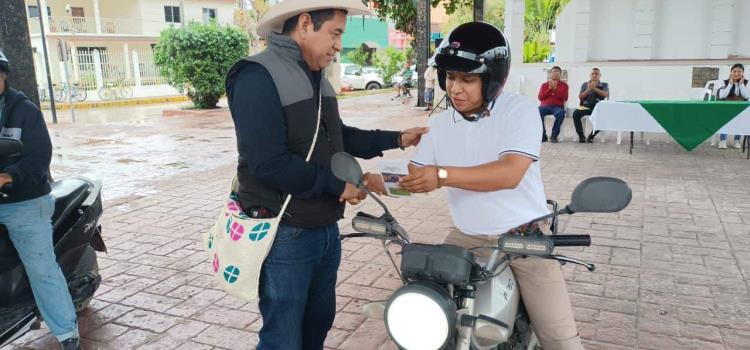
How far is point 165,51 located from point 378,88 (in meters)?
14.8

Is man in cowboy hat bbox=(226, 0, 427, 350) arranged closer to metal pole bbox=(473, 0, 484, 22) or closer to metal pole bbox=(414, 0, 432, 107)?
metal pole bbox=(473, 0, 484, 22)

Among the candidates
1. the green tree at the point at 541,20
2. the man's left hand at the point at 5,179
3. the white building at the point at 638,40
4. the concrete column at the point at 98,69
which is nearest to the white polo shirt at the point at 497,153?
the man's left hand at the point at 5,179

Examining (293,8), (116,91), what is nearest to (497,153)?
(293,8)


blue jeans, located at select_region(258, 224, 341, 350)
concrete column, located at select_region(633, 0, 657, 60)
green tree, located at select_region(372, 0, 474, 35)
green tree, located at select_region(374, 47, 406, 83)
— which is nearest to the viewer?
blue jeans, located at select_region(258, 224, 341, 350)

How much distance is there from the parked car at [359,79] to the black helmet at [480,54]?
30.4 meters

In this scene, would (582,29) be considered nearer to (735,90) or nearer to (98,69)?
(735,90)

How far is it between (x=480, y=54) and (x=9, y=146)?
2.13m

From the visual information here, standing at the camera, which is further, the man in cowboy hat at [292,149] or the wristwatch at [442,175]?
the man in cowboy hat at [292,149]

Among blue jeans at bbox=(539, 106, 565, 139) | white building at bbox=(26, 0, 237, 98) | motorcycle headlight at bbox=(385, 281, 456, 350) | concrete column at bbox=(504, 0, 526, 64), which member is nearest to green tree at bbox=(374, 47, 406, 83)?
white building at bbox=(26, 0, 237, 98)

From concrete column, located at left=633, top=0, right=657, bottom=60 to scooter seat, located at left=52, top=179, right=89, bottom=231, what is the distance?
603 inches

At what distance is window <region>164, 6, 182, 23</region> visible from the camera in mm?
34562

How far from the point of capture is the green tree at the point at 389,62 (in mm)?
33938

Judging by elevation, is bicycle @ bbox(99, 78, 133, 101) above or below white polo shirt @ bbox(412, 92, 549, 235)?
below

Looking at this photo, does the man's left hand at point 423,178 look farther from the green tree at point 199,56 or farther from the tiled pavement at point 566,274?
the green tree at point 199,56
